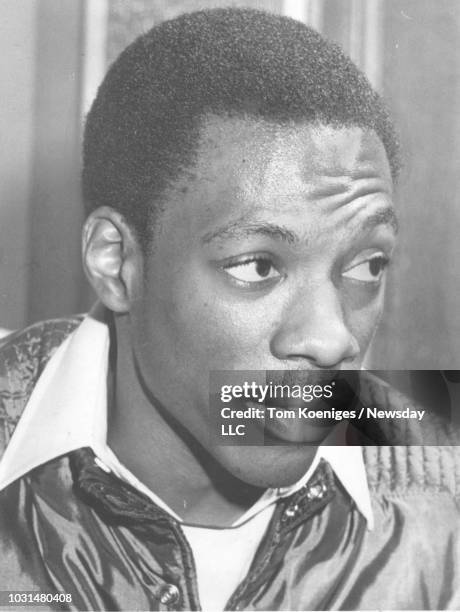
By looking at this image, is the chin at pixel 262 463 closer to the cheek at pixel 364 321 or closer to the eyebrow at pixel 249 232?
the cheek at pixel 364 321

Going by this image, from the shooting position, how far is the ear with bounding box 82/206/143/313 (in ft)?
3.56

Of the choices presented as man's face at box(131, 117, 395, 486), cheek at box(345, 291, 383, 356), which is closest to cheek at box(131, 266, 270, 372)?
man's face at box(131, 117, 395, 486)

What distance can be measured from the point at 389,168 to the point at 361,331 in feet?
0.72

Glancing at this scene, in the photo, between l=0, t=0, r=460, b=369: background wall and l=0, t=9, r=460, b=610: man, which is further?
l=0, t=0, r=460, b=369: background wall

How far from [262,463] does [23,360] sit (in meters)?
0.35

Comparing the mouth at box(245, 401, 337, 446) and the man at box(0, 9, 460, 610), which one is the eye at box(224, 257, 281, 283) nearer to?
the man at box(0, 9, 460, 610)

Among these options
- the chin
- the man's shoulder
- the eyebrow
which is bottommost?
the chin

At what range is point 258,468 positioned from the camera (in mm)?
1093

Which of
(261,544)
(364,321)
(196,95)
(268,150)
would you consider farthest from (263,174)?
(261,544)

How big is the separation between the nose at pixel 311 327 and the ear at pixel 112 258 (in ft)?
0.65

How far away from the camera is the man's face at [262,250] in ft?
3.40

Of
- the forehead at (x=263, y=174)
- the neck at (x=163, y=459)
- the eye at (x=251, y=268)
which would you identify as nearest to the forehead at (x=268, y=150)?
the forehead at (x=263, y=174)

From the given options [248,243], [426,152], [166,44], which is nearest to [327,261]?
[248,243]

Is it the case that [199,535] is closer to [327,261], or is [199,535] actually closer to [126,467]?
[126,467]
